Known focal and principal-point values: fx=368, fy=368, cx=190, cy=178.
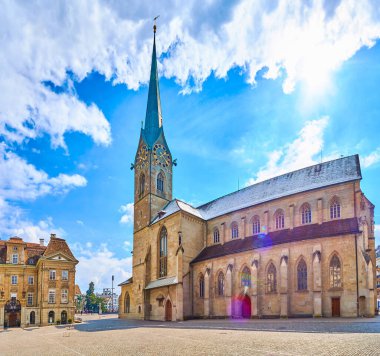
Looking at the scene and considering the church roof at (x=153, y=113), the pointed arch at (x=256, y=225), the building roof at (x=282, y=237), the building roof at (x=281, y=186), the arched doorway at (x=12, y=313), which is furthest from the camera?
the church roof at (x=153, y=113)

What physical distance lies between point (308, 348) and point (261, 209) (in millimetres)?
27852

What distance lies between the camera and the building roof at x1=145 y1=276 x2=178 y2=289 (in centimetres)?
4238

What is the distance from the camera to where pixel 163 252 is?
4766 cm

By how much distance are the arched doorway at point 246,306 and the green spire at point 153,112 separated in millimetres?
28405

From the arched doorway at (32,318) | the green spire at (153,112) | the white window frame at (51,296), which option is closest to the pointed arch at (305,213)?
the green spire at (153,112)

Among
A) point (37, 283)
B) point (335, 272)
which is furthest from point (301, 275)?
point (37, 283)

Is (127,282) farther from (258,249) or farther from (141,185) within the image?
(258,249)

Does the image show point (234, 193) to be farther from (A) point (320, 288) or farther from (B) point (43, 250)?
(B) point (43, 250)

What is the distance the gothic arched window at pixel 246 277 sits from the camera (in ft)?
123

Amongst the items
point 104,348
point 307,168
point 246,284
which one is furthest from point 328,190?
point 104,348

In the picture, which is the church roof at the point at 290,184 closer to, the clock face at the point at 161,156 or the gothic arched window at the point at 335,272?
the gothic arched window at the point at 335,272

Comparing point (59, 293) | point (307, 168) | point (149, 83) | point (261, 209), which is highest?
point (149, 83)

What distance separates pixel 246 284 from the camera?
37.6 metres

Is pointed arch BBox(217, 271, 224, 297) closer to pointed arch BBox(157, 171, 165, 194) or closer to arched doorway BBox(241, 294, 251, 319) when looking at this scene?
arched doorway BBox(241, 294, 251, 319)
